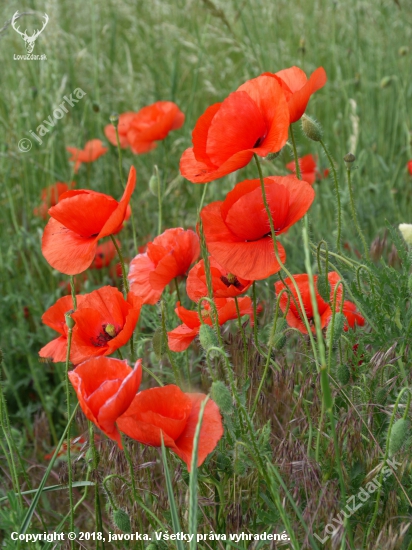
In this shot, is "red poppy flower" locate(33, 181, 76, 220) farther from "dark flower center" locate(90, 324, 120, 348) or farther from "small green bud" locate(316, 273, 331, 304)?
"small green bud" locate(316, 273, 331, 304)

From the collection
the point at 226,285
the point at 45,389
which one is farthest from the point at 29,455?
the point at 226,285

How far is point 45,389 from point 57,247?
39.1 inches

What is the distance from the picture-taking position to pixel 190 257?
145 centimetres

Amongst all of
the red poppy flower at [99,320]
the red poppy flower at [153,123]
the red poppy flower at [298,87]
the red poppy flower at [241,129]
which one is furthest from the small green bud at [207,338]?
the red poppy flower at [153,123]

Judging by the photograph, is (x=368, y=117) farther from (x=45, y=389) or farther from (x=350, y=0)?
(x=45, y=389)

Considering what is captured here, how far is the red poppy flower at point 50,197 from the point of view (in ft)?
8.60

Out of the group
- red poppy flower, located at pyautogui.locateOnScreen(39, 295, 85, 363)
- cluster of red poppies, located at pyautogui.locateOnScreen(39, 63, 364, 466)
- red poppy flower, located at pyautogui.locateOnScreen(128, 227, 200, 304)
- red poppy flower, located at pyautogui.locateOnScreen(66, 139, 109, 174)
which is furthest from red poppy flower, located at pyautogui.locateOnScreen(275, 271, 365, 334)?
red poppy flower, located at pyautogui.locateOnScreen(66, 139, 109, 174)

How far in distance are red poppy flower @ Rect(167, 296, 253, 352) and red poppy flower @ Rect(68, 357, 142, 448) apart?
270 millimetres

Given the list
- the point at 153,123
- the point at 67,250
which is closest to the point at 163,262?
the point at 67,250

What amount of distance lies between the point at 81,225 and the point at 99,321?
197 mm

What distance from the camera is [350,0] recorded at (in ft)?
11.3

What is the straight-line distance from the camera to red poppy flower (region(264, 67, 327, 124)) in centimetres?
128

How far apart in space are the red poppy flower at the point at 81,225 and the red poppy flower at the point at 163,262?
126 mm

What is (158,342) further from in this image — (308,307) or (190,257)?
(308,307)
